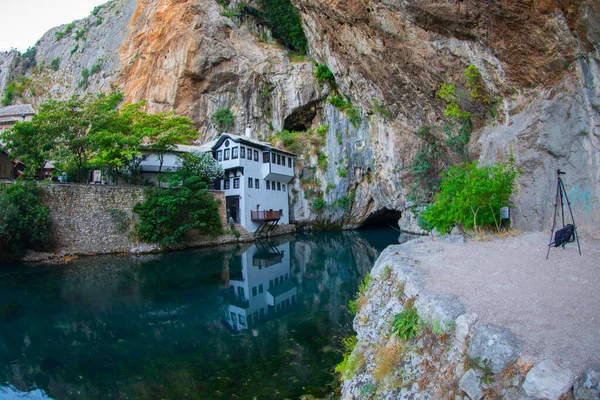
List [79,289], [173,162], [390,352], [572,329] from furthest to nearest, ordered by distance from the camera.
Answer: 1. [173,162]
2. [79,289]
3. [390,352]
4. [572,329]

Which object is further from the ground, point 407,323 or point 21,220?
point 21,220

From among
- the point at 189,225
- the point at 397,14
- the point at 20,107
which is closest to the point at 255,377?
the point at 397,14

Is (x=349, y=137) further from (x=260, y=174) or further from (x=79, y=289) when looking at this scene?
(x=79, y=289)

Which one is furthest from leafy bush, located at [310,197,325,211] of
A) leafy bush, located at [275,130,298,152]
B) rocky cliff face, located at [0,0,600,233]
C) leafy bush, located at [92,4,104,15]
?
leafy bush, located at [92,4,104,15]

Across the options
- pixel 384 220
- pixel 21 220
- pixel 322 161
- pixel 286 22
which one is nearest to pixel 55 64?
pixel 286 22

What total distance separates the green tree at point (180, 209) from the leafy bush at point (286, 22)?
20637mm

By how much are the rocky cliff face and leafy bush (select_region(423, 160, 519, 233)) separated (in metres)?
0.73

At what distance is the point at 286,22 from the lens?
40656mm

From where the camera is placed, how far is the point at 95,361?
7.89m

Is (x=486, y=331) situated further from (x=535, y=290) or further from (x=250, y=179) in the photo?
(x=250, y=179)

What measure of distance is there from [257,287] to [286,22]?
114 ft

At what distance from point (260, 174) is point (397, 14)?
18.3m

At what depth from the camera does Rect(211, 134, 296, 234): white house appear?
3006cm

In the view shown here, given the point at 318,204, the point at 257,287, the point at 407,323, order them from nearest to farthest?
the point at 407,323 < the point at 257,287 < the point at 318,204
